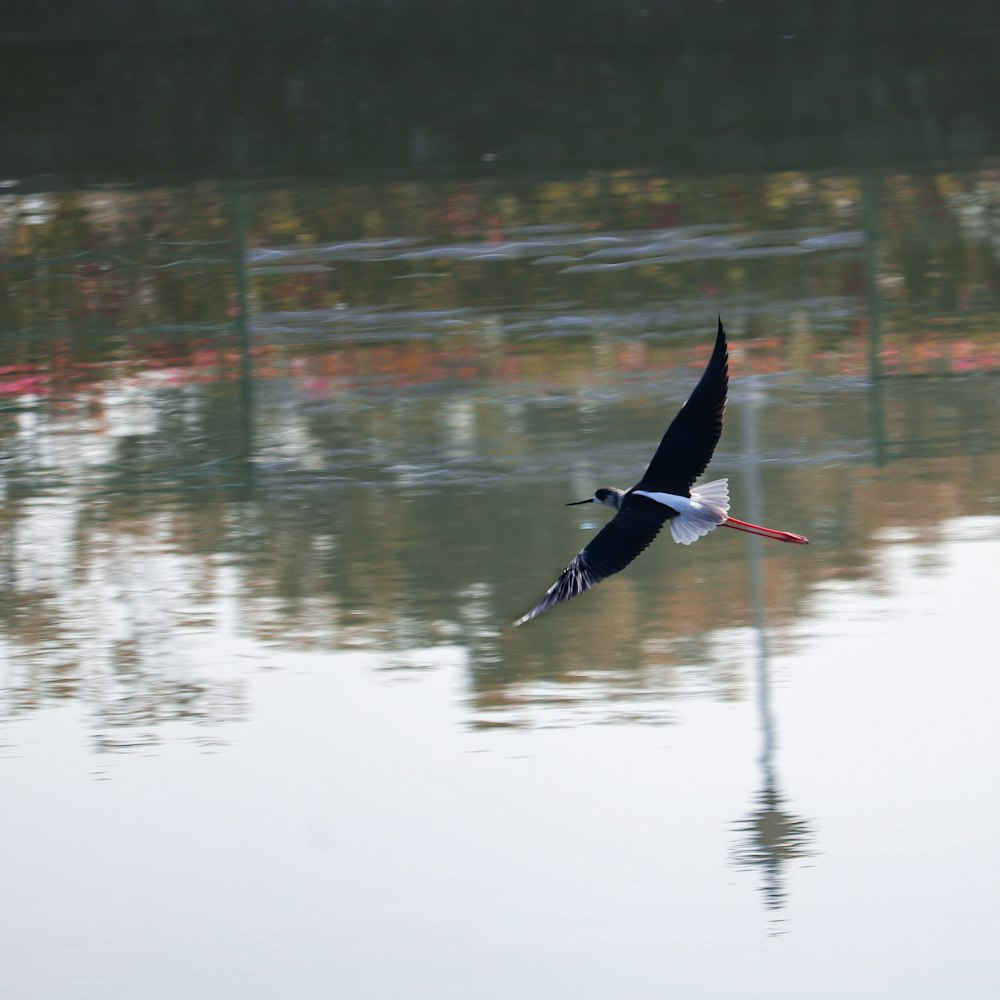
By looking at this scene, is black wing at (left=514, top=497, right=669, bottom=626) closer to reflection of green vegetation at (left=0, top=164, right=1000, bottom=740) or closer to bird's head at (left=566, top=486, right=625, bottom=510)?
bird's head at (left=566, top=486, right=625, bottom=510)

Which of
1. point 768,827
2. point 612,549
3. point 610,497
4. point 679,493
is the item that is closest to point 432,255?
point 610,497

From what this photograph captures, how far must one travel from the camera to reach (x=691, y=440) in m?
5.22

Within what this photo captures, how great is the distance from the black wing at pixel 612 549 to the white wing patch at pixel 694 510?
0.03 metres

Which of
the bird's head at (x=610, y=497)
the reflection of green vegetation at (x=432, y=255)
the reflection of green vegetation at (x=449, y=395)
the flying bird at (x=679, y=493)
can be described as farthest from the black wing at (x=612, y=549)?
the reflection of green vegetation at (x=432, y=255)

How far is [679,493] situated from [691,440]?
0.17 metres

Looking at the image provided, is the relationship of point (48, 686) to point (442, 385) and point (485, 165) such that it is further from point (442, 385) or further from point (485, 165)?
point (485, 165)

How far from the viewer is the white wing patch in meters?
5.23

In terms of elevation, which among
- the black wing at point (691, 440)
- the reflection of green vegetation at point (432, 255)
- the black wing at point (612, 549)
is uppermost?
the reflection of green vegetation at point (432, 255)

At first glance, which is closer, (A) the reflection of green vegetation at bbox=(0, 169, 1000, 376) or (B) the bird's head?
(B) the bird's head

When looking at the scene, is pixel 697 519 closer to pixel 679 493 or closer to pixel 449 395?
pixel 679 493

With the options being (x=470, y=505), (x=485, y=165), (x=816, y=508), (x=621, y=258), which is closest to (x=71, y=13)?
(x=485, y=165)

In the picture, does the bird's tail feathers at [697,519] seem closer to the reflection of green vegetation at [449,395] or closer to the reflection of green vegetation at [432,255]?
the reflection of green vegetation at [449,395]

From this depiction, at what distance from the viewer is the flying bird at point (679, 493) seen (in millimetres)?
5062

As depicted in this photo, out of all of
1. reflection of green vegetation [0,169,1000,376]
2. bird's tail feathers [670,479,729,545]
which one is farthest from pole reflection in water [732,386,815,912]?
reflection of green vegetation [0,169,1000,376]
